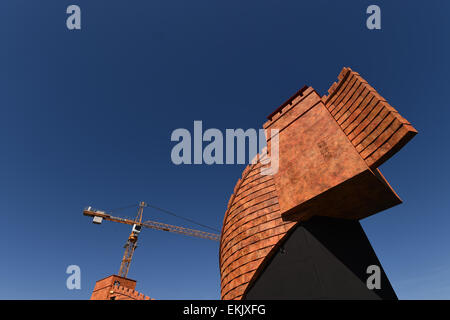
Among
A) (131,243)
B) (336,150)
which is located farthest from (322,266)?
(131,243)

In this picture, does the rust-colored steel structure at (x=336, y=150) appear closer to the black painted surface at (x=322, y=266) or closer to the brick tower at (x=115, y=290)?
the black painted surface at (x=322, y=266)

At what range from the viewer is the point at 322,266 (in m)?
4.57

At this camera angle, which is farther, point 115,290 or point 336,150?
point 115,290

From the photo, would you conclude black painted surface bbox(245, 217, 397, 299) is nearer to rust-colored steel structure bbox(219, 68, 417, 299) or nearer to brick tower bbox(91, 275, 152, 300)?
rust-colored steel structure bbox(219, 68, 417, 299)

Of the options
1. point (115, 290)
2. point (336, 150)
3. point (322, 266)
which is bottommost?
point (115, 290)

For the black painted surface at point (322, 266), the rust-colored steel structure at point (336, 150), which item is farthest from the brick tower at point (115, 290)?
the rust-colored steel structure at point (336, 150)

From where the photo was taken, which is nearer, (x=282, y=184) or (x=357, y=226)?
(x=282, y=184)

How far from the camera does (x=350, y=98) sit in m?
4.75

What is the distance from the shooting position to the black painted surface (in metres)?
4.33

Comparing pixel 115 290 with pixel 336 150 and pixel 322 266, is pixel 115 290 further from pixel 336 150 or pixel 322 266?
pixel 336 150
